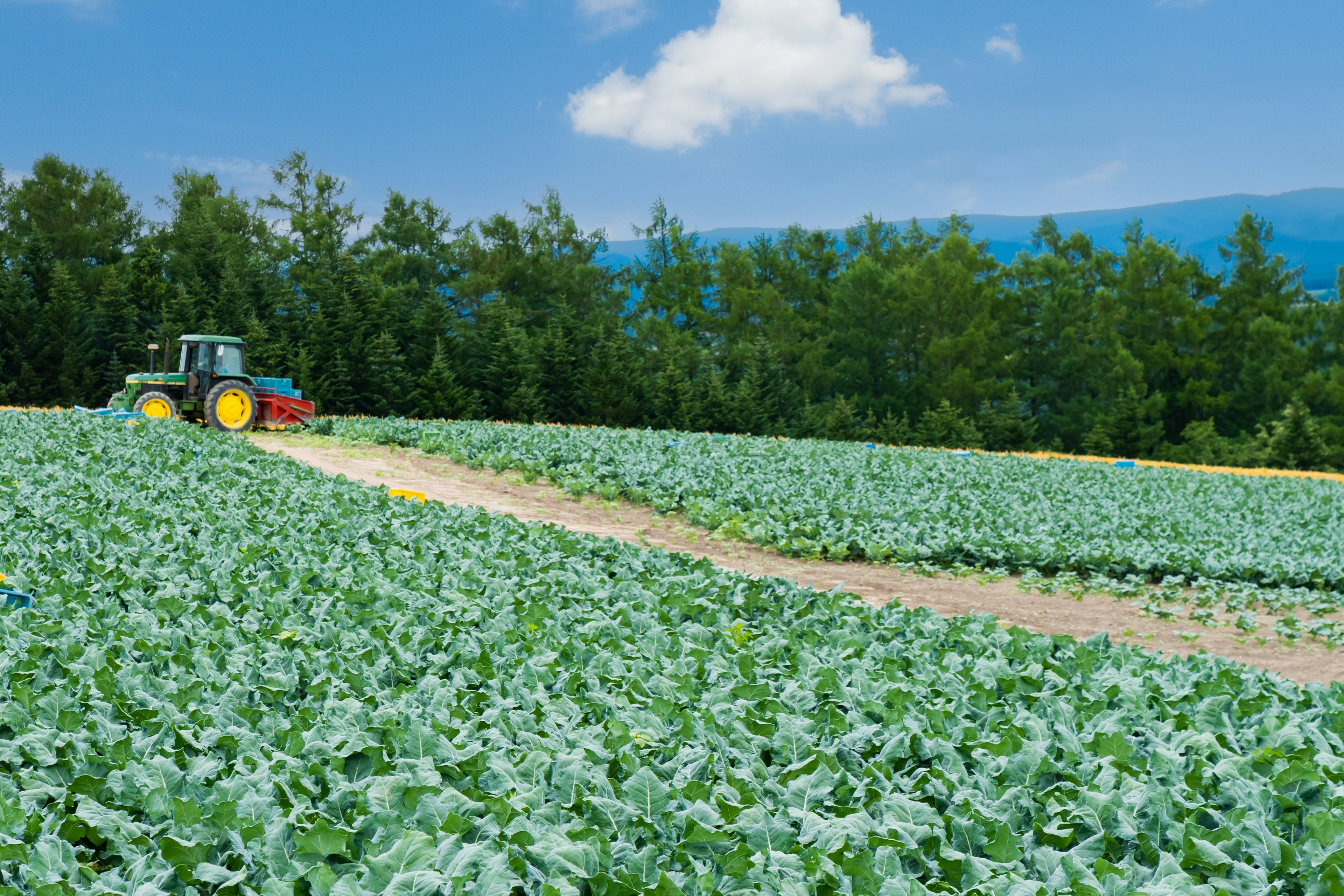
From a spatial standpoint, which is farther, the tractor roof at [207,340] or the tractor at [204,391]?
the tractor roof at [207,340]

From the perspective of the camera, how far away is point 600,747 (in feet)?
12.2

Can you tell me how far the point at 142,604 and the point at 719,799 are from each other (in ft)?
12.6

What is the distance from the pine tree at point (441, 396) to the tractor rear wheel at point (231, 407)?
14.2 meters

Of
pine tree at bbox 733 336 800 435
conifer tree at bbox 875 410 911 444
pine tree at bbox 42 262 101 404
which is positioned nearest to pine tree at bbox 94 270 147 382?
pine tree at bbox 42 262 101 404

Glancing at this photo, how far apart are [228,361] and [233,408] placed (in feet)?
3.76

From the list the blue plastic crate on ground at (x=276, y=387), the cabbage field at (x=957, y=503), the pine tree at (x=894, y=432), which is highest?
the blue plastic crate on ground at (x=276, y=387)

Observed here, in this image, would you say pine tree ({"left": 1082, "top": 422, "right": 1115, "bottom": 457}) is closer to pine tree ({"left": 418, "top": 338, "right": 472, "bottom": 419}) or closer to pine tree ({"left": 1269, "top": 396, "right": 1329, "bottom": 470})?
pine tree ({"left": 1269, "top": 396, "right": 1329, "bottom": 470})

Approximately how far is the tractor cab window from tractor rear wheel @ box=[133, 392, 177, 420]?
1.27 meters

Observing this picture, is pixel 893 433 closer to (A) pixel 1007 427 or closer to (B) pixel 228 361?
(A) pixel 1007 427

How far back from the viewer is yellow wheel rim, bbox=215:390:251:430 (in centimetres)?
1909

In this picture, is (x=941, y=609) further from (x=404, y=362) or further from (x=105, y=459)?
(x=404, y=362)

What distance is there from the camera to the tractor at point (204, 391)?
18938mm

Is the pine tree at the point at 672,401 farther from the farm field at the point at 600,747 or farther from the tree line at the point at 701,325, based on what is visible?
the farm field at the point at 600,747

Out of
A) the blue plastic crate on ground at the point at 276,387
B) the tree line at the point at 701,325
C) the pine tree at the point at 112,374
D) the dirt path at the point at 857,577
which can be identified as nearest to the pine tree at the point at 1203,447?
the tree line at the point at 701,325
